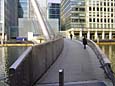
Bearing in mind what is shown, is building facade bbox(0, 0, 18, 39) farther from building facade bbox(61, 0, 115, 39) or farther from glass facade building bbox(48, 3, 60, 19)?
building facade bbox(61, 0, 115, 39)

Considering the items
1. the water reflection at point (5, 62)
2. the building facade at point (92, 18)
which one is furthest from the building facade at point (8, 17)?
the water reflection at point (5, 62)

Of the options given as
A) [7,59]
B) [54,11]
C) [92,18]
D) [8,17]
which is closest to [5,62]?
[7,59]

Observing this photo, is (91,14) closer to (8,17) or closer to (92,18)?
(92,18)

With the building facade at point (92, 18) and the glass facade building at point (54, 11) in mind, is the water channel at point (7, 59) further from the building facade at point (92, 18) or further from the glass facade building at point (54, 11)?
the building facade at point (92, 18)

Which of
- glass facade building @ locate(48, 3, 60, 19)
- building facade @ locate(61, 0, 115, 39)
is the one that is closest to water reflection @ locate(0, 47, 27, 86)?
glass facade building @ locate(48, 3, 60, 19)

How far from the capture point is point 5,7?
112812 millimetres

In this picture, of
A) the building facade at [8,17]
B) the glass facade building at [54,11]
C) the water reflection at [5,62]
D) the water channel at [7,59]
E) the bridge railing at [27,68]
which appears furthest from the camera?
the glass facade building at [54,11]

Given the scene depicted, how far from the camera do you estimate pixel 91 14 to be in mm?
149750

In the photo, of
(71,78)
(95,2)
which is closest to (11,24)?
(95,2)

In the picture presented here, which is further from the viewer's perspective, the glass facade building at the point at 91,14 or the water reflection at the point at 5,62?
the glass facade building at the point at 91,14

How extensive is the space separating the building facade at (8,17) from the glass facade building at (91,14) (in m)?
37.6

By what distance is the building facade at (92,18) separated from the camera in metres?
148

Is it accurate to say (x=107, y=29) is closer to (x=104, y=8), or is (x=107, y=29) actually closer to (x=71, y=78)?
(x=104, y=8)

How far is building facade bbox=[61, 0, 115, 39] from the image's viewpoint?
147500mm
